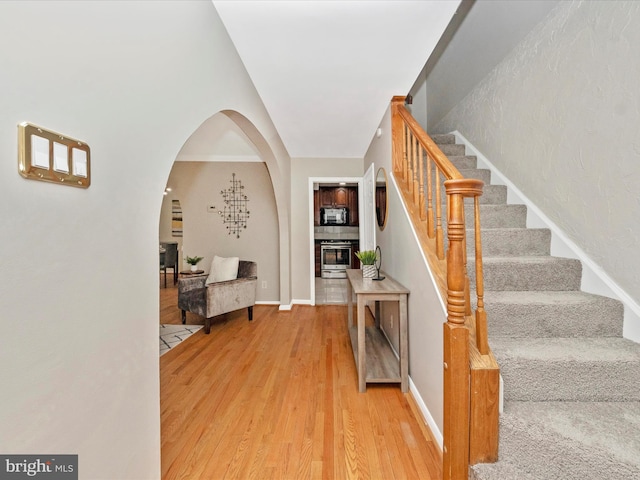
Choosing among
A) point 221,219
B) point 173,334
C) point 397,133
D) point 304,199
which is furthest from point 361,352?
point 221,219

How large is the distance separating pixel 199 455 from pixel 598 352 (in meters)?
2.15

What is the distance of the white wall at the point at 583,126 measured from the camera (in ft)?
5.10

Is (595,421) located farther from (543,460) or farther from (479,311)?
(479,311)

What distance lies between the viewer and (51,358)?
2.43 feet

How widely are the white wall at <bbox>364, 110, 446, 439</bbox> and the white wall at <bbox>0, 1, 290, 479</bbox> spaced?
1.43 m

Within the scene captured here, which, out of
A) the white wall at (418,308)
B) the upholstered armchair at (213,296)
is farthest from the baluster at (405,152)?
the upholstered armchair at (213,296)

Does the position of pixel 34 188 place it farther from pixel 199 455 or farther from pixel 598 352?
pixel 598 352

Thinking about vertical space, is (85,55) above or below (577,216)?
above

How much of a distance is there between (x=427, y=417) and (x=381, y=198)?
7.29ft

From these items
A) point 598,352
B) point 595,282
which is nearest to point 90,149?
point 598,352

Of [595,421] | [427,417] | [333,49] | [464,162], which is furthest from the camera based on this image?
[464,162]

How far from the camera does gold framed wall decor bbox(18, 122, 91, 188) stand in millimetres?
669

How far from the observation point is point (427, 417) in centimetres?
175

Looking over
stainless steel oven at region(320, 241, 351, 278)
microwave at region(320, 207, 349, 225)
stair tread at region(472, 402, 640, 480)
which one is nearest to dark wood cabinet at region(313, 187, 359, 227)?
microwave at region(320, 207, 349, 225)
